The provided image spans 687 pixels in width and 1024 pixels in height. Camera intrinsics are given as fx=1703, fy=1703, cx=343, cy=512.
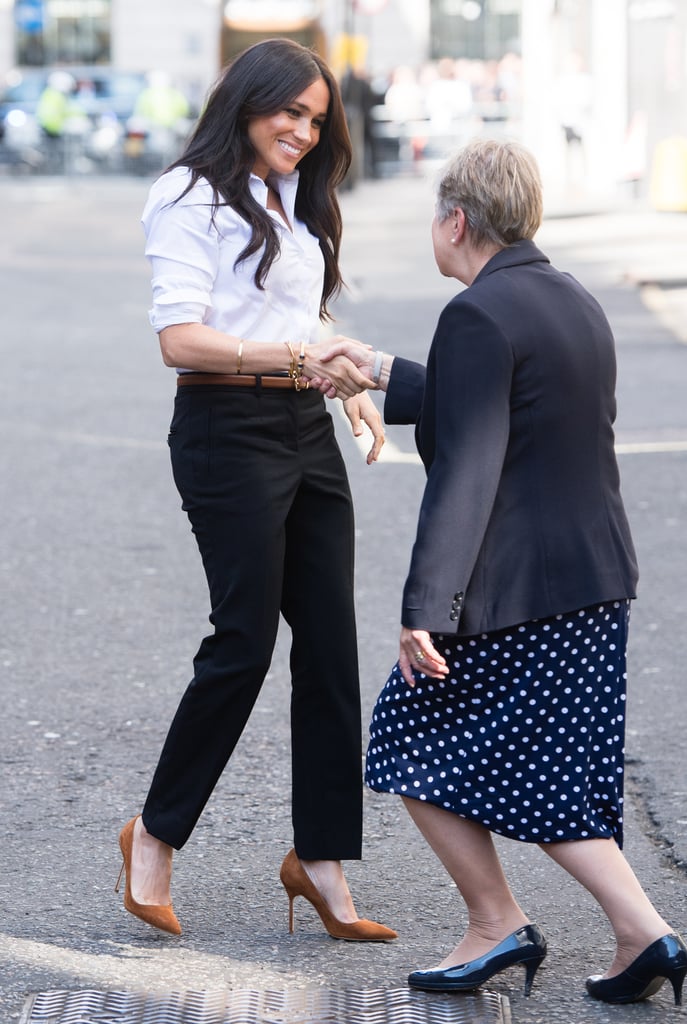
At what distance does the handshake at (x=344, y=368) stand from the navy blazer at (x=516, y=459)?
256 millimetres

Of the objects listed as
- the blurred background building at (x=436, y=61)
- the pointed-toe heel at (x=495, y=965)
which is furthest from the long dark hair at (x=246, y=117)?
the blurred background building at (x=436, y=61)

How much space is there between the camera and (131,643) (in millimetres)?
6133

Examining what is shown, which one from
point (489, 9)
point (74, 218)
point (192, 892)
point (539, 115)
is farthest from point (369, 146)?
point (489, 9)

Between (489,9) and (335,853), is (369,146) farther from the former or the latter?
(489,9)

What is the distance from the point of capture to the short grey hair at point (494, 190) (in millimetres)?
3195

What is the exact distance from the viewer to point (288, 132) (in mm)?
3648

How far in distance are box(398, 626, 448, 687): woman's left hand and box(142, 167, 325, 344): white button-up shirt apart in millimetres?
789

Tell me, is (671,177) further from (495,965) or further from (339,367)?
(495,965)

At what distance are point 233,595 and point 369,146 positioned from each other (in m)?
33.2

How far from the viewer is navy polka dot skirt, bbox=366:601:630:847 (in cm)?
325

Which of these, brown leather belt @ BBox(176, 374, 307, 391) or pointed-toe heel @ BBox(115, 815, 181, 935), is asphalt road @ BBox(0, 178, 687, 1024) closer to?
pointed-toe heel @ BBox(115, 815, 181, 935)

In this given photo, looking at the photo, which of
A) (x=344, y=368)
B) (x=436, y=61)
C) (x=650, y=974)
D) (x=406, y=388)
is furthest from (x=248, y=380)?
(x=436, y=61)

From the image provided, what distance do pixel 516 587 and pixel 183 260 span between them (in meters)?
0.98

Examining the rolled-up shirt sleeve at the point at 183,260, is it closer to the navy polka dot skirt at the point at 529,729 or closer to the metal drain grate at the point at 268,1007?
the navy polka dot skirt at the point at 529,729
